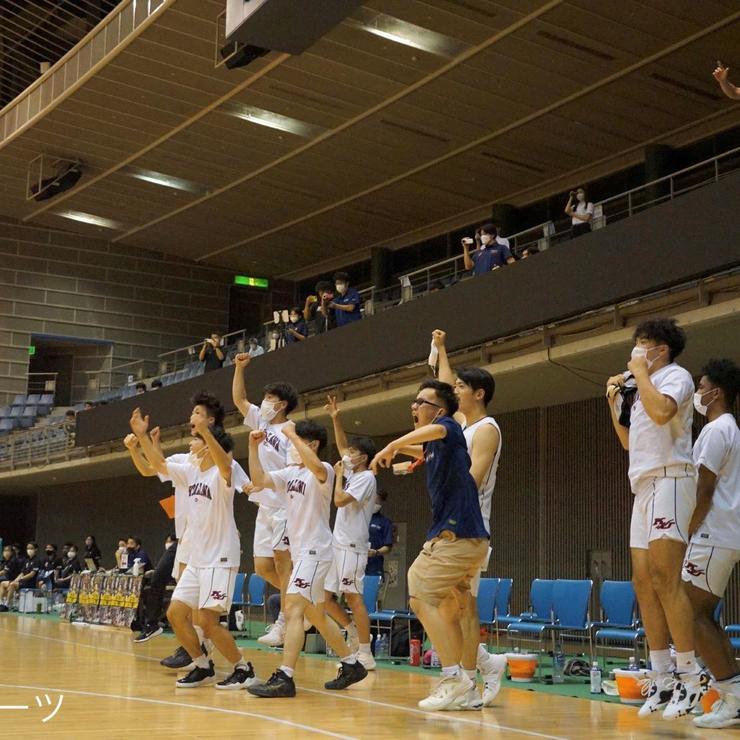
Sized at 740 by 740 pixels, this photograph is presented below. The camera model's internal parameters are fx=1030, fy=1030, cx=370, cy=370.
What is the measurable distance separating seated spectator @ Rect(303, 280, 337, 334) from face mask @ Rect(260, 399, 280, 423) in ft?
29.8

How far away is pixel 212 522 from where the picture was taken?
736 centimetres

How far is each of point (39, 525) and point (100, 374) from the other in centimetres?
501

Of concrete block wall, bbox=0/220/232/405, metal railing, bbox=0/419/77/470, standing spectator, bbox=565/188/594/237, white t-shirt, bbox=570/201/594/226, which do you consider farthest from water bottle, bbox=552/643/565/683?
concrete block wall, bbox=0/220/232/405

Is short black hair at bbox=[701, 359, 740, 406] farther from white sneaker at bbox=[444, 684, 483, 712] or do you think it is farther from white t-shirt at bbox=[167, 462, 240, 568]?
white t-shirt at bbox=[167, 462, 240, 568]

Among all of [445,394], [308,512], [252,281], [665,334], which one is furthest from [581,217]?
[252,281]

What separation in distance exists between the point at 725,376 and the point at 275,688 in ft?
11.0

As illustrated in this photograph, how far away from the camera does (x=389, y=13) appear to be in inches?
644

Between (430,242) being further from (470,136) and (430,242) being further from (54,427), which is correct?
(54,427)

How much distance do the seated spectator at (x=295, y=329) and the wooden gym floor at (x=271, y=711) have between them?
965 centimetres

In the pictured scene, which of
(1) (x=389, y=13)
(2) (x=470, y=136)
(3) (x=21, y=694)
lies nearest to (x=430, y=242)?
(2) (x=470, y=136)

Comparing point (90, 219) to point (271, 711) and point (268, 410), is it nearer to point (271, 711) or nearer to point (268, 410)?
point (268, 410)

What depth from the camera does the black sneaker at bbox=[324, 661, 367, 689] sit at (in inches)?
287

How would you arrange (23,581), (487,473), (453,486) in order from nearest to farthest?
(453,486) < (487,473) < (23,581)

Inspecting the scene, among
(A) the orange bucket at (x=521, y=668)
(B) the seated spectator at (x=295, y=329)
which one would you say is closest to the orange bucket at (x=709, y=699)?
(A) the orange bucket at (x=521, y=668)
